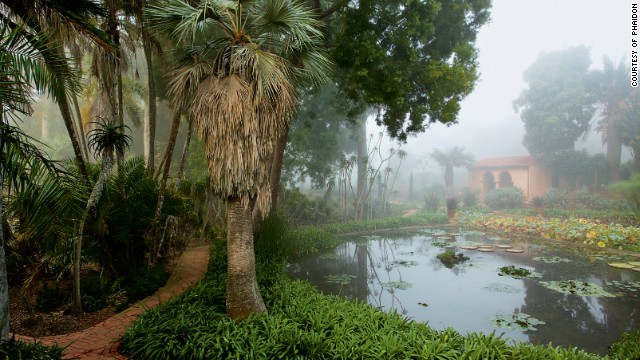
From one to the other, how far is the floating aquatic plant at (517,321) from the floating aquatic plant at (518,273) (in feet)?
10.2

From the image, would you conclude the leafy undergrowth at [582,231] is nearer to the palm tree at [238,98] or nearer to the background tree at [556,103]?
the background tree at [556,103]

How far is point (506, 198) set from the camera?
86.5 feet

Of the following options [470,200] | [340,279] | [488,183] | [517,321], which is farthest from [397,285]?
[488,183]

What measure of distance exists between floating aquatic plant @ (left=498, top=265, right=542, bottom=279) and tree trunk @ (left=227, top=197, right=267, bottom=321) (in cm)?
766

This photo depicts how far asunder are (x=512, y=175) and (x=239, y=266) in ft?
101

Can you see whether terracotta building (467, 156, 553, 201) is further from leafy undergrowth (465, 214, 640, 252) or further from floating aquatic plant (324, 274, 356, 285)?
floating aquatic plant (324, 274, 356, 285)

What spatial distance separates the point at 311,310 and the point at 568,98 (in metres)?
30.5

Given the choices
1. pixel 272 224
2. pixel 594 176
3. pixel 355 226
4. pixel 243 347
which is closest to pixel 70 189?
pixel 243 347

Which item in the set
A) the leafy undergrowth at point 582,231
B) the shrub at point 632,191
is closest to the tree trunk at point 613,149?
the shrub at point 632,191

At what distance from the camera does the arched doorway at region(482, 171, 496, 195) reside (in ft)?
106

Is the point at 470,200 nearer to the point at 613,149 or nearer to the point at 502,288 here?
the point at 613,149

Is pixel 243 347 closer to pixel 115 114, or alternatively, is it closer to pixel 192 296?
pixel 192 296

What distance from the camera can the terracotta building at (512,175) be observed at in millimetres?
28469

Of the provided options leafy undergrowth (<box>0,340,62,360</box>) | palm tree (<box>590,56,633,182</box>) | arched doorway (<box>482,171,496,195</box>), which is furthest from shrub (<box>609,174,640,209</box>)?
leafy undergrowth (<box>0,340,62,360</box>)
